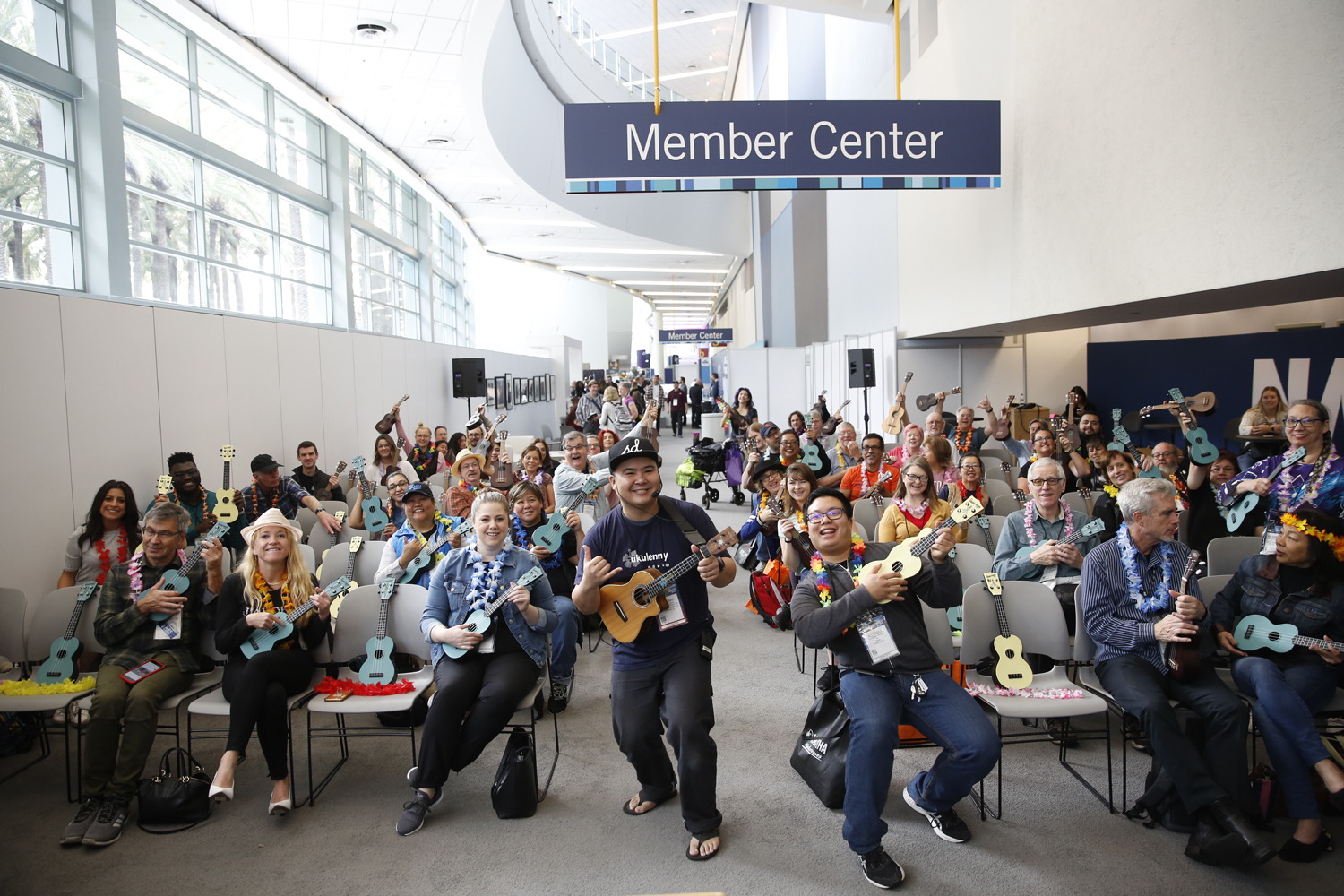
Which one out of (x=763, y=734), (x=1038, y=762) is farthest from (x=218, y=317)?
(x=1038, y=762)

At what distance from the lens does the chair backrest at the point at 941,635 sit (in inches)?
135

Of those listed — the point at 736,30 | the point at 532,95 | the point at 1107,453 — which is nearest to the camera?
the point at 1107,453

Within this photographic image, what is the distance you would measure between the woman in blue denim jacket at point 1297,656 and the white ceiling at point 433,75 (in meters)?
8.17

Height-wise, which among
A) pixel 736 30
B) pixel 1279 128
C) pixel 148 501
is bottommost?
pixel 148 501

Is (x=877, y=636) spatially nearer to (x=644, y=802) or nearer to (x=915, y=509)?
(x=644, y=802)

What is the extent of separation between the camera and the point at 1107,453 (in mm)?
4836

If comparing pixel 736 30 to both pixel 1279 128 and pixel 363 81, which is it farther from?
pixel 1279 128

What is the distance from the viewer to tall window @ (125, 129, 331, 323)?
7977 millimetres

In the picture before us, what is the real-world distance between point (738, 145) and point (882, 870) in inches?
181

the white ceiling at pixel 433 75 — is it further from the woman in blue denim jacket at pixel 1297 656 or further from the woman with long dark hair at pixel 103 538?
the woman in blue denim jacket at pixel 1297 656

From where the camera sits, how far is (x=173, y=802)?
3.21m

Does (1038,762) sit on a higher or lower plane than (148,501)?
lower

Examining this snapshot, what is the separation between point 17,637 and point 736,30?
2351cm

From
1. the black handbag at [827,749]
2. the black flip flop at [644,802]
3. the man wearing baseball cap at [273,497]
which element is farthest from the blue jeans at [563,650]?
the man wearing baseball cap at [273,497]
